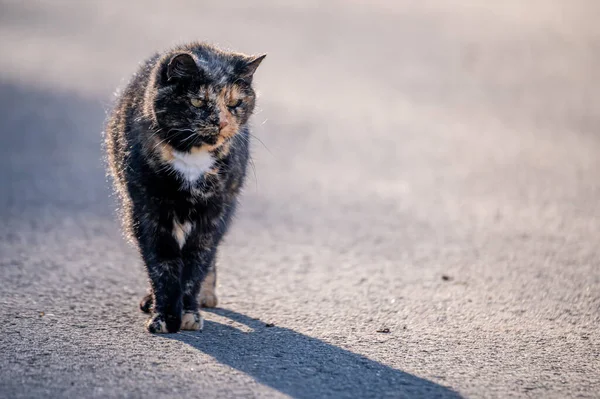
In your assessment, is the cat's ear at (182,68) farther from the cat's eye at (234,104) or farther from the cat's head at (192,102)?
the cat's eye at (234,104)

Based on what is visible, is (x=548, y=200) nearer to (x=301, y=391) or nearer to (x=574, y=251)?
(x=574, y=251)

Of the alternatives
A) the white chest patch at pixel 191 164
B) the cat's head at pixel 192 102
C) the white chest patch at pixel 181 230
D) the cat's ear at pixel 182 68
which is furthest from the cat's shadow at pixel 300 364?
the cat's ear at pixel 182 68

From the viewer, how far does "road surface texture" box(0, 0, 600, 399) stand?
434 centimetres

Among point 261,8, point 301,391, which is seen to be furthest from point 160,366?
point 261,8

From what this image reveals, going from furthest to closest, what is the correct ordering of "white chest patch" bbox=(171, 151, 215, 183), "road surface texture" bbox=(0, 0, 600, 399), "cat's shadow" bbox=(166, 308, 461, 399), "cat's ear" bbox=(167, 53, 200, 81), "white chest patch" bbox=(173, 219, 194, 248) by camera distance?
1. "white chest patch" bbox=(173, 219, 194, 248)
2. "white chest patch" bbox=(171, 151, 215, 183)
3. "cat's ear" bbox=(167, 53, 200, 81)
4. "road surface texture" bbox=(0, 0, 600, 399)
5. "cat's shadow" bbox=(166, 308, 461, 399)

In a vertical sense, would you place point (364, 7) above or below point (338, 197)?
above

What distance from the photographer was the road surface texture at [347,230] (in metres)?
4.34

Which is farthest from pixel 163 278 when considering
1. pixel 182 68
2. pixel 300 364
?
pixel 182 68

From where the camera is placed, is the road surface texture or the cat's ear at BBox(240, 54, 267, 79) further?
the cat's ear at BBox(240, 54, 267, 79)

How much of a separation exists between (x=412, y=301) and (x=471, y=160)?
3.74 metres

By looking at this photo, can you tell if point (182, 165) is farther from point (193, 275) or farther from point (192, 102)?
point (193, 275)

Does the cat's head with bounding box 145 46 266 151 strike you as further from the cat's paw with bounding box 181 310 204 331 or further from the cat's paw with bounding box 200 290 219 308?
the cat's paw with bounding box 200 290 219 308

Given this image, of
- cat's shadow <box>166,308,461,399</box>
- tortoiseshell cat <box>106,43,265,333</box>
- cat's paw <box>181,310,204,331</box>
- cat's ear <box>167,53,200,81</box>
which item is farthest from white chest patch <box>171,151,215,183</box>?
cat's shadow <box>166,308,461,399</box>

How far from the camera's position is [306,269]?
6207mm
